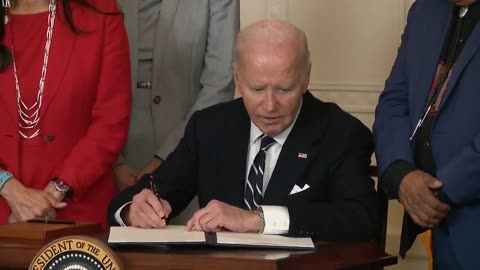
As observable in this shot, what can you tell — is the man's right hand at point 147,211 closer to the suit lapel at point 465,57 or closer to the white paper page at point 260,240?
the white paper page at point 260,240

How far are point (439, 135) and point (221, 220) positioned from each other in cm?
88

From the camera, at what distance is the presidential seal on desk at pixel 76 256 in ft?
Result: 6.53

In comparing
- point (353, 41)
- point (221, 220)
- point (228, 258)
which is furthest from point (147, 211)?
point (353, 41)

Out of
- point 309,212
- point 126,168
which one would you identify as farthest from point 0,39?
point 309,212

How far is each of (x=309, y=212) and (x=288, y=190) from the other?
0.29 meters

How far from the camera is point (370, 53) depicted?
5.46 metres

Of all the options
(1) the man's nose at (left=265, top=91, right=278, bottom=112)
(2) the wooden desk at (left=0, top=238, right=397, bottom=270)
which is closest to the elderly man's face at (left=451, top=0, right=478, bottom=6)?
(1) the man's nose at (left=265, top=91, right=278, bottom=112)

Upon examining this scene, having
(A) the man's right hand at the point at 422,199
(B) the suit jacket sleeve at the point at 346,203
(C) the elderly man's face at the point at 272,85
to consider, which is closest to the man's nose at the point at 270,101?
(C) the elderly man's face at the point at 272,85

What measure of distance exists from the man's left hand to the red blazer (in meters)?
0.73

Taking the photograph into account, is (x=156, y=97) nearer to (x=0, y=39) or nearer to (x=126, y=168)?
(x=126, y=168)

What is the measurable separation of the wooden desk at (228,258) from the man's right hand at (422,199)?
1.96 feet

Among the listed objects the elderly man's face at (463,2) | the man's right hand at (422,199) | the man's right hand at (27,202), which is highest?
the elderly man's face at (463,2)

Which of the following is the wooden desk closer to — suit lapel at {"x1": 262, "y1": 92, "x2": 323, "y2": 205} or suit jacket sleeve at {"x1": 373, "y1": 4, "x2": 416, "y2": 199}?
suit lapel at {"x1": 262, "y1": 92, "x2": 323, "y2": 205}

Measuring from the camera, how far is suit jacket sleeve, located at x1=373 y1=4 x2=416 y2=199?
9.97 ft
